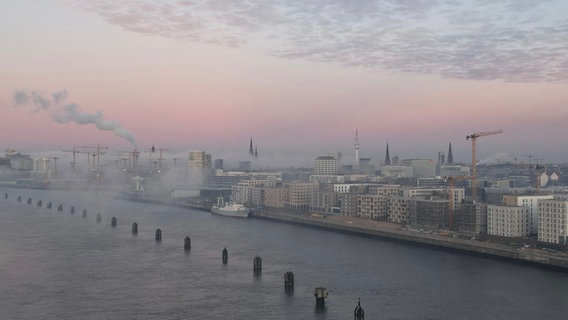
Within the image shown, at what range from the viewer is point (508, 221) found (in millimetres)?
23016

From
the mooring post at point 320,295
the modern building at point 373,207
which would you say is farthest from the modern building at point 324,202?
the mooring post at point 320,295

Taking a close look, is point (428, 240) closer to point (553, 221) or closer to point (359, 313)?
point (553, 221)

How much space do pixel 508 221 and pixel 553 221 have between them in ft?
7.85

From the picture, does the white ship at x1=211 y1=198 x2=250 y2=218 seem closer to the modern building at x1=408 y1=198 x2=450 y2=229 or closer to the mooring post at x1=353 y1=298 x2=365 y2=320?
the modern building at x1=408 y1=198 x2=450 y2=229

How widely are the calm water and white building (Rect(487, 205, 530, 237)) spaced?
3.58m

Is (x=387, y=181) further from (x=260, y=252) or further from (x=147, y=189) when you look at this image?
(x=260, y=252)

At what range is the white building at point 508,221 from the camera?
74.7 ft

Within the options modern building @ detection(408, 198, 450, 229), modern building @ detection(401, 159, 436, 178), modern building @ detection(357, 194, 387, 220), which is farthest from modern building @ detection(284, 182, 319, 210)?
modern building @ detection(401, 159, 436, 178)

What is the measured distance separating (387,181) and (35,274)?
1542 inches

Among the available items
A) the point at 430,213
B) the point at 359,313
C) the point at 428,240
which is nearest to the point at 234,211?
the point at 430,213

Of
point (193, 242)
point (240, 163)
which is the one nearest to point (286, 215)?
point (193, 242)

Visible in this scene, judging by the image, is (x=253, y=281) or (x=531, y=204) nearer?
(x=253, y=281)

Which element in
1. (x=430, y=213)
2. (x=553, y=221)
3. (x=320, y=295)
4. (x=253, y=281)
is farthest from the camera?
(x=430, y=213)

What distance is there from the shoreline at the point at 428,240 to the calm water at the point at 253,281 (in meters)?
0.60
